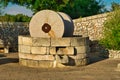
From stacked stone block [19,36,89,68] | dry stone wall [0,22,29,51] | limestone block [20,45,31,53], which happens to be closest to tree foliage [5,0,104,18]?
dry stone wall [0,22,29,51]

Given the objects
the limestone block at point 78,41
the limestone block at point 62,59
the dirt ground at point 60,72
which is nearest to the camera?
the dirt ground at point 60,72

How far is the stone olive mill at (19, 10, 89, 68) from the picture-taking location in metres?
13.8

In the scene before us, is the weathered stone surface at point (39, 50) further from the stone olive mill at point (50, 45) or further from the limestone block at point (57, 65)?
the limestone block at point (57, 65)

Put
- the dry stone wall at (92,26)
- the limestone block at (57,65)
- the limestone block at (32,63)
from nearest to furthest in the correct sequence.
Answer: the limestone block at (57,65) → the limestone block at (32,63) → the dry stone wall at (92,26)

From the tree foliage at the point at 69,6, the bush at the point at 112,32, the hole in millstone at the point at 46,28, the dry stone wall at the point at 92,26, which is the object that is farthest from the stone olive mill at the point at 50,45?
the tree foliage at the point at 69,6

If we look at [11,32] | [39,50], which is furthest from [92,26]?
[39,50]

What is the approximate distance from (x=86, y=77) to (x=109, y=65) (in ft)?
9.85

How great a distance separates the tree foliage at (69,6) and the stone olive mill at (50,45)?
34.2 feet

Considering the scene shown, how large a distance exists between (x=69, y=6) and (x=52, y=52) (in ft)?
45.6

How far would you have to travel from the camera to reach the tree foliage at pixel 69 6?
82.8 ft

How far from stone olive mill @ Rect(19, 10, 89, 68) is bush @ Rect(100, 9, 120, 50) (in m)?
3.28

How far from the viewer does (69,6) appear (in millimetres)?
27453

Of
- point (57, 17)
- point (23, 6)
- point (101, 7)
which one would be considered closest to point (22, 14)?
point (23, 6)

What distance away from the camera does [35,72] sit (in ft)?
41.2
